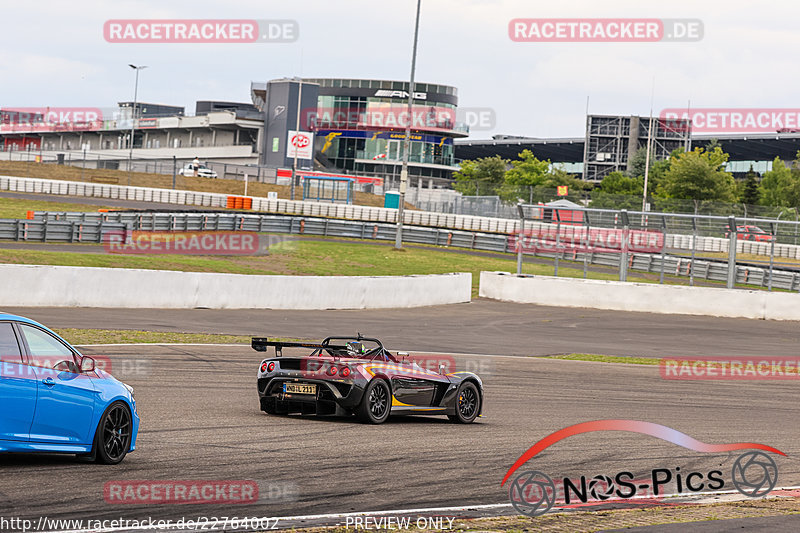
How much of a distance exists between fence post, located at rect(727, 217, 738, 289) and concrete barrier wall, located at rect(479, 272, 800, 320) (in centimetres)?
86

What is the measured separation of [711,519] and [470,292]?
26.7 m

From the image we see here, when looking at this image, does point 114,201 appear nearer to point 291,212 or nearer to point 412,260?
point 291,212

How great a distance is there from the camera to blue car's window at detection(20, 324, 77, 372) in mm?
7203

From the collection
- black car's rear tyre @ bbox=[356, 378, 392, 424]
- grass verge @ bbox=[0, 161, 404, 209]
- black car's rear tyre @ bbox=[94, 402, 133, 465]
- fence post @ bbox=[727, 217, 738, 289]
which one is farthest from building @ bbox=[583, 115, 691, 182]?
black car's rear tyre @ bbox=[94, 402, 133, 465]

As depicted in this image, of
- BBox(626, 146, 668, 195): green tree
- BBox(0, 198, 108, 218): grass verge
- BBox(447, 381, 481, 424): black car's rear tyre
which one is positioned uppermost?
BBox(626, 146, 668, 195): green tree

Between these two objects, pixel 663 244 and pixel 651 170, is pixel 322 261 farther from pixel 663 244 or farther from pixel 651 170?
pixel 651 170

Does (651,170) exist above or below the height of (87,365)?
above

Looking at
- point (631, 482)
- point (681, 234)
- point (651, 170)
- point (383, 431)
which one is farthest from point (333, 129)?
point (631, 482)

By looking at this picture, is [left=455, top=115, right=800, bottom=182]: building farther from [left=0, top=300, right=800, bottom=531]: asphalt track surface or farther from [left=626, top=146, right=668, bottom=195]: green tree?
[left=0, top=300, right=800, bottom=531]: asphalt track surface

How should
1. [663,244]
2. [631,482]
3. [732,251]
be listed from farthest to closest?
[663,244]
[732,251]
[631,482]

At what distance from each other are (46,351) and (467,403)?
6042 mm

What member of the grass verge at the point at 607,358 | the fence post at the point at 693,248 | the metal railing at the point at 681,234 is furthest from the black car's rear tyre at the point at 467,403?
the fence post at the point at 693,248

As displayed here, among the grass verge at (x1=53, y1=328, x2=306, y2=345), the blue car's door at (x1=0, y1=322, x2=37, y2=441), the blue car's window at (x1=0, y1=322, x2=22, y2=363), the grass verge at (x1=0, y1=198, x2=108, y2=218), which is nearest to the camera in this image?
the blue car's door at (x1=0, y1=322, x2=37, y2=441)

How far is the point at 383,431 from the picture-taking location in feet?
34.9
